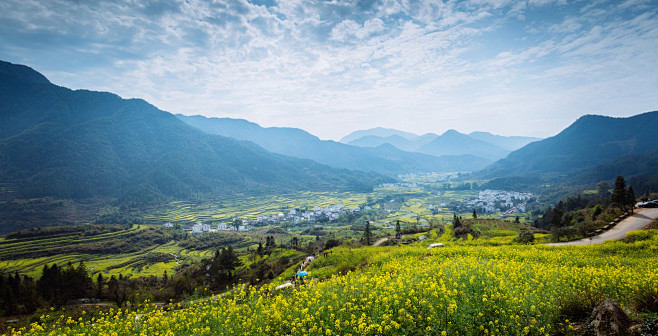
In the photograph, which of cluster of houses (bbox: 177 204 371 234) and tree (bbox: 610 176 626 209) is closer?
tree (bbox: 610 176 626 209)

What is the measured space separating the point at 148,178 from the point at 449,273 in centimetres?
23085

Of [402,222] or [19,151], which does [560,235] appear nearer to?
[402,222]

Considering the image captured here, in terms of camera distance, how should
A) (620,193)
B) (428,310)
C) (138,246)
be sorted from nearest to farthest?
1. (428,310)
2. (620,193)
3. (138,246)

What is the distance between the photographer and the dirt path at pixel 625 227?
24562 millimetres

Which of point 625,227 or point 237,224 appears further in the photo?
point 237,224

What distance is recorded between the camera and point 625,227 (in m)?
27.6

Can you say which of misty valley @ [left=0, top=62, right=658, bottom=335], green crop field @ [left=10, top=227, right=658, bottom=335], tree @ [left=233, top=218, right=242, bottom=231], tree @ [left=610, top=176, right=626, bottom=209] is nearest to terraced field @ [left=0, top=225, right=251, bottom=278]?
misty valley @ [left=0, top=62, right=658, bottom=335]

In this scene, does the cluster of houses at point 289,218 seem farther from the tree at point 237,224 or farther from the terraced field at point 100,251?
the terraced field at point 100,251

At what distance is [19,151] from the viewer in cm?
18738

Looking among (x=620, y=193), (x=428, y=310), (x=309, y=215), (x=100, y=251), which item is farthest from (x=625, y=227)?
(x=309, y=215)

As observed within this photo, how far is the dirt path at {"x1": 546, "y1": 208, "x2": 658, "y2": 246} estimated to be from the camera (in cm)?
2456

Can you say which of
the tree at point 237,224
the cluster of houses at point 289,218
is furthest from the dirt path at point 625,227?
the tree at point 237,224

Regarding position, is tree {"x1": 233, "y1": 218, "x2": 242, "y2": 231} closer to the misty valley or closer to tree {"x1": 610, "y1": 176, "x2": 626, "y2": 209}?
the misty valley

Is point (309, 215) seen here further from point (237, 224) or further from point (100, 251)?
point (100, 251)
